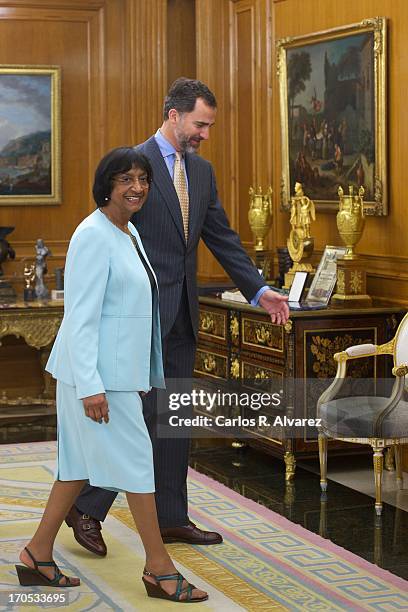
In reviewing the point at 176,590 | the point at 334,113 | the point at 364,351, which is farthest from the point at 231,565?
the point at 334,113

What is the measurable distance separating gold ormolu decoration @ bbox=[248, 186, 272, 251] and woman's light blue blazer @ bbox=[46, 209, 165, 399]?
3.73 meters

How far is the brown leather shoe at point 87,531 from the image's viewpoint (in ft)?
16.3

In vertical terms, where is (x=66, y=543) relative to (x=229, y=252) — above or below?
below

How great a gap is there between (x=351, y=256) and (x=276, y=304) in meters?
1.92

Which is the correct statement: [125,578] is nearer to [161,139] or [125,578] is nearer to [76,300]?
[76,300]

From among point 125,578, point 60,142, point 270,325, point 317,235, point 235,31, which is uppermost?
point 235,31

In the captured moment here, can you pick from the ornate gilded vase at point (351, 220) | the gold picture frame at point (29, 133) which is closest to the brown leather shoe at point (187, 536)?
the ornate gilded vase at point (351, 220)

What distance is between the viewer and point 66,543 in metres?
5.17

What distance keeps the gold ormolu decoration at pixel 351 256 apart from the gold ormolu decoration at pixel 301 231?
0.37 meters

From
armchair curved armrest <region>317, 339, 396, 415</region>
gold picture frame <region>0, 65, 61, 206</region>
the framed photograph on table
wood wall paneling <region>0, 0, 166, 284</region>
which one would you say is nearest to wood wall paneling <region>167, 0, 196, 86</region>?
wood wall paneling <region>0, 0, 166, 284</region>

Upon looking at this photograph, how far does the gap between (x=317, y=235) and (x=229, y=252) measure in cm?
252

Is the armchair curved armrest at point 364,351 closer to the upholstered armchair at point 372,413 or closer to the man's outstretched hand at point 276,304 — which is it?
the upholstered armchair at point 372,413

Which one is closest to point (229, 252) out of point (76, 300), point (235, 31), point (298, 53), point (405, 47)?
point (76, 300)

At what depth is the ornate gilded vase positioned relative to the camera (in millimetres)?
6852
